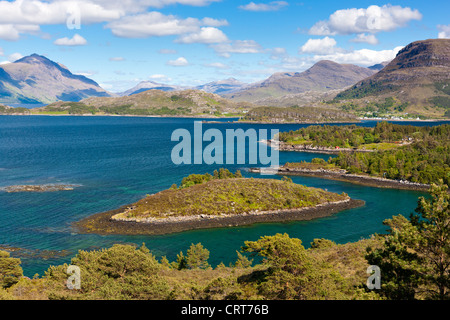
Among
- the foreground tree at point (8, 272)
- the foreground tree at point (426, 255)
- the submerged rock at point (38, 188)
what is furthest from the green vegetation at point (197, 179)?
the foreground tree at point (426, 255)

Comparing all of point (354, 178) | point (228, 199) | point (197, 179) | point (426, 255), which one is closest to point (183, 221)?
point (228, 199)

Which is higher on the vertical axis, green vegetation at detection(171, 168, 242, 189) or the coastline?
green vegetation at detection(171, 168, 242, 189)

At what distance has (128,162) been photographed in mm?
145375

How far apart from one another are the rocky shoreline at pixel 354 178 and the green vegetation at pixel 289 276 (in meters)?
84.2

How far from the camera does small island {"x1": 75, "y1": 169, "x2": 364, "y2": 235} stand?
71.4 meters

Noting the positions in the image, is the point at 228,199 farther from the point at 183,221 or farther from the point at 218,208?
the point at 183,221

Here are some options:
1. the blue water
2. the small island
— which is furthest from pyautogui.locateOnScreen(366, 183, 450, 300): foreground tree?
the small island

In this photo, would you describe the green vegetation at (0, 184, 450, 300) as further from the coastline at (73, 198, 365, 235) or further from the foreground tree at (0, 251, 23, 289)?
the coastline at (73, 198, 365, 235)

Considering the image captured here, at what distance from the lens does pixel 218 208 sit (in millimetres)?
78875

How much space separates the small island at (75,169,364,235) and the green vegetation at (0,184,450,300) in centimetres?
3441

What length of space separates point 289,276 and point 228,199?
186 feet

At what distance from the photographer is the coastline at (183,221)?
226 ft

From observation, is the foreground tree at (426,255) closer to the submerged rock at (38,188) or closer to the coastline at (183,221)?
the coastline at (183,221)
